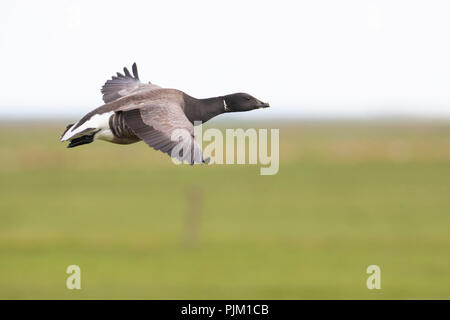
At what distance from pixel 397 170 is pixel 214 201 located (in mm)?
40759

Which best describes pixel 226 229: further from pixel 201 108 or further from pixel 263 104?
pixel 263 104

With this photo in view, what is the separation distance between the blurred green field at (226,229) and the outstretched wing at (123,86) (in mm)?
53068

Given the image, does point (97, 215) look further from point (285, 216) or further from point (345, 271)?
point (345, 271)

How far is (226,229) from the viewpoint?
91312 mm

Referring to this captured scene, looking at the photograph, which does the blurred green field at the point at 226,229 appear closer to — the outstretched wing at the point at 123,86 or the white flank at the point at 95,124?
the outstretched wing at the point at 123,86

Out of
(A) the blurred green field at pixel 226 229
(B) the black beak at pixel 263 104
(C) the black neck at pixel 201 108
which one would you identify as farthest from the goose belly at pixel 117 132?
(A) the blurred green field at pixel 226 229

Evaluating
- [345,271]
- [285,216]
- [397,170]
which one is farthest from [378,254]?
[397,170]

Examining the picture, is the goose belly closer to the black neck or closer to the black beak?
the black neck

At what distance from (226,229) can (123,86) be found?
277 feet

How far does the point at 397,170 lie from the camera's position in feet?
454


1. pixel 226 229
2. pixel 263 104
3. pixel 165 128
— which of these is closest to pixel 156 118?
pixel 165 128

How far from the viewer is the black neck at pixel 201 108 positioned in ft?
18.6

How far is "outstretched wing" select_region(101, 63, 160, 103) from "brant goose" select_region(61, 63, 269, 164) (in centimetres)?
69

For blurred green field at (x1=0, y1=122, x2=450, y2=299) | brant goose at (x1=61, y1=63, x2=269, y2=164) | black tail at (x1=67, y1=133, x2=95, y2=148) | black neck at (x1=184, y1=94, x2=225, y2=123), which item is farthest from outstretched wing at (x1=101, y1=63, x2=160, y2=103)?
blurred green field at (x1=0, y1=122, x2=450, y2=299)
